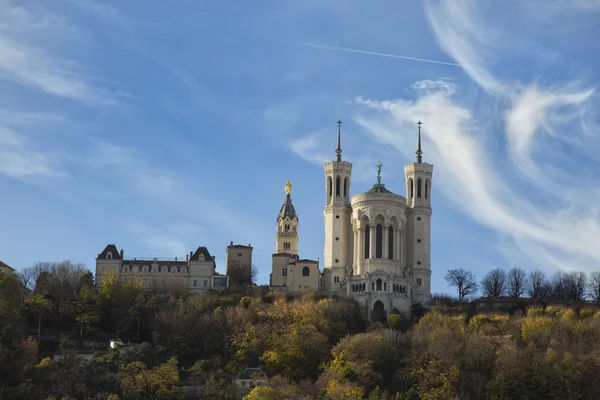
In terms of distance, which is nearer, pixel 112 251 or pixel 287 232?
pixel 112 251

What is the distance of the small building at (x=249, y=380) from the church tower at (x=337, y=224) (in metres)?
26.2

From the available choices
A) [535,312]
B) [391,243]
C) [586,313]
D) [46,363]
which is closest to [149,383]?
[46,363]

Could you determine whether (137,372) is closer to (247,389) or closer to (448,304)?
(247,389)

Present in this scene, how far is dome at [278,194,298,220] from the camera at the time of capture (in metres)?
136

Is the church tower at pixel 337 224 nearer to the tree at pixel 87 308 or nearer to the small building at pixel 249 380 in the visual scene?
the tree at pixel 87 308

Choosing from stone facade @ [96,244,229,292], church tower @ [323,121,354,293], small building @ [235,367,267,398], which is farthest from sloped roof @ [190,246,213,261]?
small building @ [235,367,267,398]

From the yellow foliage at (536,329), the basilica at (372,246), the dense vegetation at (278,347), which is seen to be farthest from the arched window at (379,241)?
the yellow foliage at (536,329)

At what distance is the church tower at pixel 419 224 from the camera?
120062mm

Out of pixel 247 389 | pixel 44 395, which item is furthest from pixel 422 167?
pixel 44 395

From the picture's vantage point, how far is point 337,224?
4788 inches

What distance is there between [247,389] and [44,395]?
15382 mm

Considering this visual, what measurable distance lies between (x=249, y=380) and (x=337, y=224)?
31.9m

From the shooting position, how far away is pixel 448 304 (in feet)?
377

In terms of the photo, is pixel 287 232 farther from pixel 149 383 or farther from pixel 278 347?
pixel 149 383
